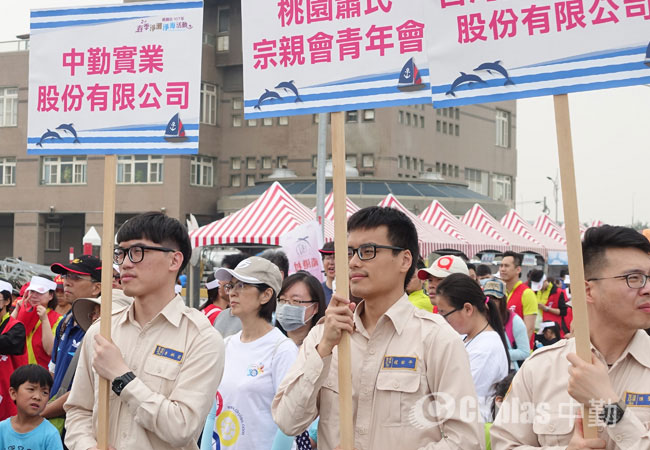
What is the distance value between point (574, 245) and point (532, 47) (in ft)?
2.70

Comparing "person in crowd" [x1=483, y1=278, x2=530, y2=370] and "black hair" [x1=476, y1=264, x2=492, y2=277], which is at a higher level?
"black hair" [x1=476, y1=264, x2=492, y2=277]

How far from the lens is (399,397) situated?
3275 mm

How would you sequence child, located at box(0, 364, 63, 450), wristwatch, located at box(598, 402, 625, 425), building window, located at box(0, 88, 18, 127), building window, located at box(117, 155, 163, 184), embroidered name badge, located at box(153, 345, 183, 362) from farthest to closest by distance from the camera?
building window, located at box(0, 88, 18, 127) → building window, located at box(117, 155, 163, 184) → child, located at box(0, 364, 63, 450) → embroidered name badge, located at box(153, 345, 183, 362) → wristwatch, located at box(598, 402, 625, 425)

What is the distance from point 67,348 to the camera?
18.5 ft

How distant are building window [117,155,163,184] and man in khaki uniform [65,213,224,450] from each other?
3808 cm

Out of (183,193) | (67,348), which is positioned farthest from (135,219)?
(183,193)

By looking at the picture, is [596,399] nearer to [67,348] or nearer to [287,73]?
[287,73]

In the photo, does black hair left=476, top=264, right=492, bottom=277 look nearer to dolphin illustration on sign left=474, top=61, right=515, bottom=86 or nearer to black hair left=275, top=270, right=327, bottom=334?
black hair left=275, top=270, right=327, bottom=334

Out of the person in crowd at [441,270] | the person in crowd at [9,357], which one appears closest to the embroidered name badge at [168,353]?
the person in crowd at [441,270]

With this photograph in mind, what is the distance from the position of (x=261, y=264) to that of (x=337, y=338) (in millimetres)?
2030

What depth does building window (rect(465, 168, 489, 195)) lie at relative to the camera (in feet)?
162

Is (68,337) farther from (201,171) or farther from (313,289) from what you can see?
(201,171)

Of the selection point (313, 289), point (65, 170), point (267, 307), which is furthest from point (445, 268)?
point (65, 170)

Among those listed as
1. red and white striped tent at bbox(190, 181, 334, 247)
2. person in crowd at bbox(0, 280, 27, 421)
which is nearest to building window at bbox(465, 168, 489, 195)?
red and white striped tent at bbox(190, 181, 334, 247)
